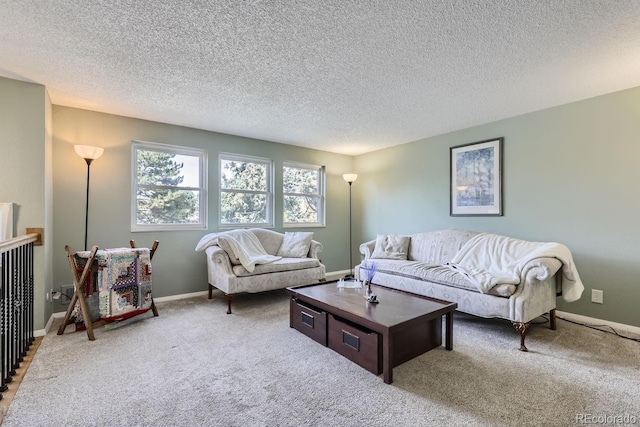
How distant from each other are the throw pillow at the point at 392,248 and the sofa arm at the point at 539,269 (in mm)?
1739

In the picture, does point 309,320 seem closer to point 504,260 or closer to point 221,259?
point 221,259

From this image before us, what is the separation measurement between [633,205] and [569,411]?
2.38m

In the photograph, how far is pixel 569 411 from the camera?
5.38 ft

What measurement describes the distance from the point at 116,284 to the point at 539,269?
3826 mm

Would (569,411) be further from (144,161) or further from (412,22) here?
(144,161)

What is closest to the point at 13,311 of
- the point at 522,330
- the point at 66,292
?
the point at 66,292

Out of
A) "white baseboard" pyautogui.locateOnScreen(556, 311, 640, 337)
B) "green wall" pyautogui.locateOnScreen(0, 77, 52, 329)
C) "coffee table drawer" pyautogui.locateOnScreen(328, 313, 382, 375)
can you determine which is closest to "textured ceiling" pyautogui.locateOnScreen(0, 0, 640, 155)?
"green wall" pyautogui.locateOnScreen(0, 77, 52, 329)

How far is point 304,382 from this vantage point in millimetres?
1932

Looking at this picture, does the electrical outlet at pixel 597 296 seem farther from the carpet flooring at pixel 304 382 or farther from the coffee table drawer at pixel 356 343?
the coffee table drawer at pixel 356 343

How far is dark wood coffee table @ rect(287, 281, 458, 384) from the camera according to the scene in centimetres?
199

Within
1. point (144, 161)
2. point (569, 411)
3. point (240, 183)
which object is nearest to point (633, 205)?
point (569, 411)

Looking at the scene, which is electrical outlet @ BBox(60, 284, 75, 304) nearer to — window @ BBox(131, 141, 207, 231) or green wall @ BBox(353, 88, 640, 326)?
window @ BBox(131, 141, 207, 231)

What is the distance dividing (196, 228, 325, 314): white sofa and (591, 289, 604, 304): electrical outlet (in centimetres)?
302

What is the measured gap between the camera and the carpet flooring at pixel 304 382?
160 centimetres
